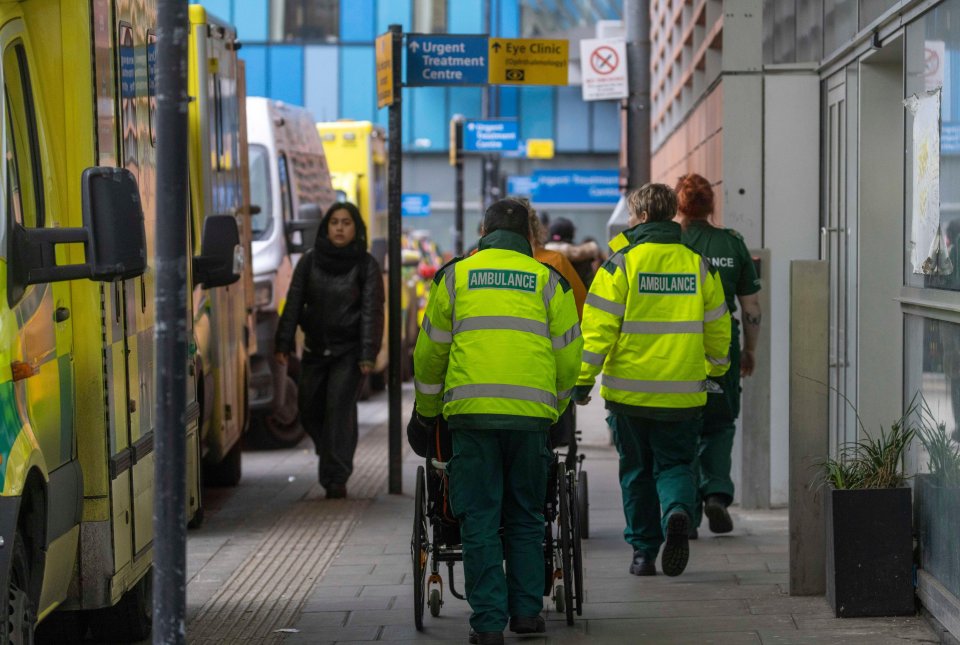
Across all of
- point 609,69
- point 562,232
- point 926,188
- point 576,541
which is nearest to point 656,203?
point 926,188

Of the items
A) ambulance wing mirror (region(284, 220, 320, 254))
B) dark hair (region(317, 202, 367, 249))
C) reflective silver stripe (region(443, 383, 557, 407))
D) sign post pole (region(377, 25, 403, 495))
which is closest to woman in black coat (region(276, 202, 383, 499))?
dark hair (region(317, 202, 367, 249))

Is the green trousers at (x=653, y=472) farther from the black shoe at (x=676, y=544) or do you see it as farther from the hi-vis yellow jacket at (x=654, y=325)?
the hi-vis yellow jacket at (x=654, y=325)

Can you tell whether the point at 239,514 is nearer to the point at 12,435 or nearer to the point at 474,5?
the point at 12,435

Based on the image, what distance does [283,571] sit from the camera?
8.43 m

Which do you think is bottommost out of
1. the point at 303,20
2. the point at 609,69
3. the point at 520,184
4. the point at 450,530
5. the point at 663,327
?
the point at 450,530

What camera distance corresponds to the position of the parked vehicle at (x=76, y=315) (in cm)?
473

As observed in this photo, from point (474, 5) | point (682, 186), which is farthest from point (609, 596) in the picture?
point (474, 5)

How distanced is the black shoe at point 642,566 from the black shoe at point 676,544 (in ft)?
1.13

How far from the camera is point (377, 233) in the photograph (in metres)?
21.5

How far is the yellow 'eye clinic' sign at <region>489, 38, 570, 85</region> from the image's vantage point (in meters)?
11.5

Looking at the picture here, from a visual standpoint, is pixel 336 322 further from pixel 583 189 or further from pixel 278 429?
pixel 583 189

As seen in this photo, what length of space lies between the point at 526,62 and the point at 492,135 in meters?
15.0

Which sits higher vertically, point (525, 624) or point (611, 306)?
point (611, 306)

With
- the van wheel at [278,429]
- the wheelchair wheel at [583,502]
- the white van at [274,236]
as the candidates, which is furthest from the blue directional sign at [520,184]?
the wheelchair wheel at [583,502]
